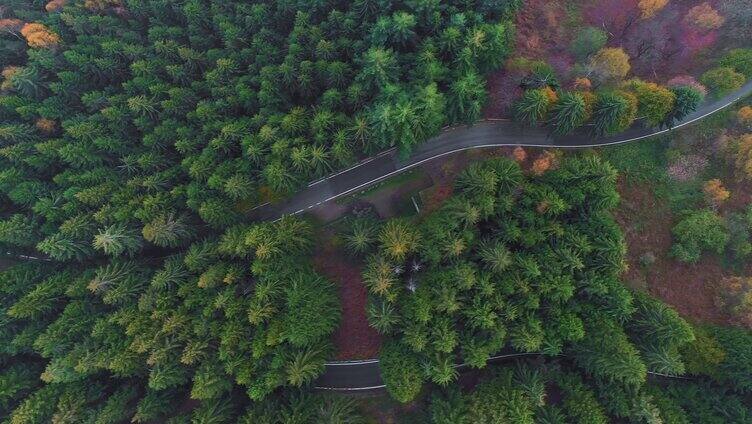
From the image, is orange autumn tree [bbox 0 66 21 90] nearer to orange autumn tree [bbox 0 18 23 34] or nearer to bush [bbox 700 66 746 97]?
orange autumn tree [bbox 0 18 23 34]

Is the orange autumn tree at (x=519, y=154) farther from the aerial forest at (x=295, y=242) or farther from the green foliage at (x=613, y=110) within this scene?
the green foliage at (x=613, y=110)

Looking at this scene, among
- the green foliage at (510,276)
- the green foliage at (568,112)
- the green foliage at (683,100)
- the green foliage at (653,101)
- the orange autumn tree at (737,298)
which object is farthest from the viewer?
the green foliage at (653,101)

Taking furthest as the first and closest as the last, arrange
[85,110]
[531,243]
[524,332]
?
[85,110]
[531,243]
[524,332]

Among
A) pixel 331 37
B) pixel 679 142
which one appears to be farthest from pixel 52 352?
pixel 679 142

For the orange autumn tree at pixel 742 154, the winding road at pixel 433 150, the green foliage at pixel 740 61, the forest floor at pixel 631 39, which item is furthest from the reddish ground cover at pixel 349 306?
the green foliage at pixel 740 61

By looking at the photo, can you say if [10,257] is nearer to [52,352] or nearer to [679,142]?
[52,352]

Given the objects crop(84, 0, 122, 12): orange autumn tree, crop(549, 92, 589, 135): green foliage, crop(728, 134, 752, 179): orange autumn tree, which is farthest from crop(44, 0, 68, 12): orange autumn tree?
crop(728, 134, 752, 179): orange autumn tree

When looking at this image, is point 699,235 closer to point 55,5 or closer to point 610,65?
point 610,65
